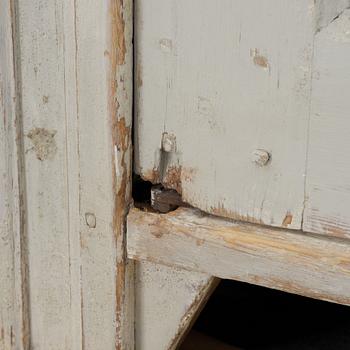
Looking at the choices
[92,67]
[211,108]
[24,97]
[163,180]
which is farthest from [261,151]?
[24,97]

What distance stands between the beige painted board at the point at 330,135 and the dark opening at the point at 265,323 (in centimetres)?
74

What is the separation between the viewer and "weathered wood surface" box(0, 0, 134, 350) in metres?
1.49

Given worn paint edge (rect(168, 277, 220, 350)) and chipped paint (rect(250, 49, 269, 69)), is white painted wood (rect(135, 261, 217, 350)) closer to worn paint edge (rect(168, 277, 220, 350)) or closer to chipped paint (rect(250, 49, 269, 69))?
worn paint edge (rect(168, 277, 220, 350))

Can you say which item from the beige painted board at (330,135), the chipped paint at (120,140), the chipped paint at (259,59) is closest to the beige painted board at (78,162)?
the chipped paint at (120,140)

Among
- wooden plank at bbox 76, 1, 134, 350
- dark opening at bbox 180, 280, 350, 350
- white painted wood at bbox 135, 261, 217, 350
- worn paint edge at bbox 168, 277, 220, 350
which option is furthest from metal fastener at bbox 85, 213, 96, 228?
dark opening at bbox 180, 280, 350, 350

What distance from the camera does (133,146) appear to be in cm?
153

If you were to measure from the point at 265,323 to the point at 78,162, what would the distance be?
3.04 ft

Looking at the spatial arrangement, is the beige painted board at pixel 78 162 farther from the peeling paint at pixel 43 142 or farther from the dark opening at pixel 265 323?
the dark opening at pixel 265 323

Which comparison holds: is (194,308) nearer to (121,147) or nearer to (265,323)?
(121,147)

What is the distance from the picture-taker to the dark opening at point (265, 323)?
2.16 meters

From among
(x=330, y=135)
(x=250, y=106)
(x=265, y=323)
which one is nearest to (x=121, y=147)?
(x=250, y=106)

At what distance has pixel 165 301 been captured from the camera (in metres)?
1.57

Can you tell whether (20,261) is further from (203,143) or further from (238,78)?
(238,78)

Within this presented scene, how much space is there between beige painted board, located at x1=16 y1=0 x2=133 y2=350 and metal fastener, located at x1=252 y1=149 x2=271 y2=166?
0.25m
